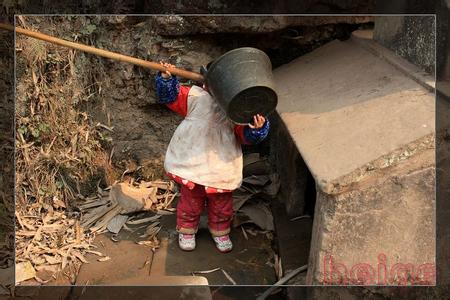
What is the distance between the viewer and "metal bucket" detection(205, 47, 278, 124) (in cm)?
300

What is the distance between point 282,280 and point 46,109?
84.8 inches

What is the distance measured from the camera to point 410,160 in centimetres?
281

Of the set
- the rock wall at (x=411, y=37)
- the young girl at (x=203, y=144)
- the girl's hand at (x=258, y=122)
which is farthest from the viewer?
the young girl at (x=203, y=144)

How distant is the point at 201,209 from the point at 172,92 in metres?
0.78

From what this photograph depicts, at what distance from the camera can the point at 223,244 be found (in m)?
3.82

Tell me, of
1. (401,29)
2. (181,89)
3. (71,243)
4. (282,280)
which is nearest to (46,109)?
(71,243)

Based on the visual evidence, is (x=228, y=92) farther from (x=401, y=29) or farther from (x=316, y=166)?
(x=401, y=29)

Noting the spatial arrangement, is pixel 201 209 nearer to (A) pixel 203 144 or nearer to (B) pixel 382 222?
(A) pixel 203 144

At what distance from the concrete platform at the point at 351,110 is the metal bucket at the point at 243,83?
316mm

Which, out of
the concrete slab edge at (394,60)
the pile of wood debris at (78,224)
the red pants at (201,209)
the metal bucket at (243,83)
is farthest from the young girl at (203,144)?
the concrete slab edge at (394,60)

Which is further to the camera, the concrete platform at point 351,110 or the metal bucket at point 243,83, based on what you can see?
the metal bucket at point 243,83

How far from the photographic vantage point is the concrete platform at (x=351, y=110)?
2.83 m

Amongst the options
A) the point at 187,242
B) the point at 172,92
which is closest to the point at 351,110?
the point at 172,92

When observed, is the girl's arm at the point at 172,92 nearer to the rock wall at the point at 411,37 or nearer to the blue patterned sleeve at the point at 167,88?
the blue patterned sleeve at the point at 167,88
